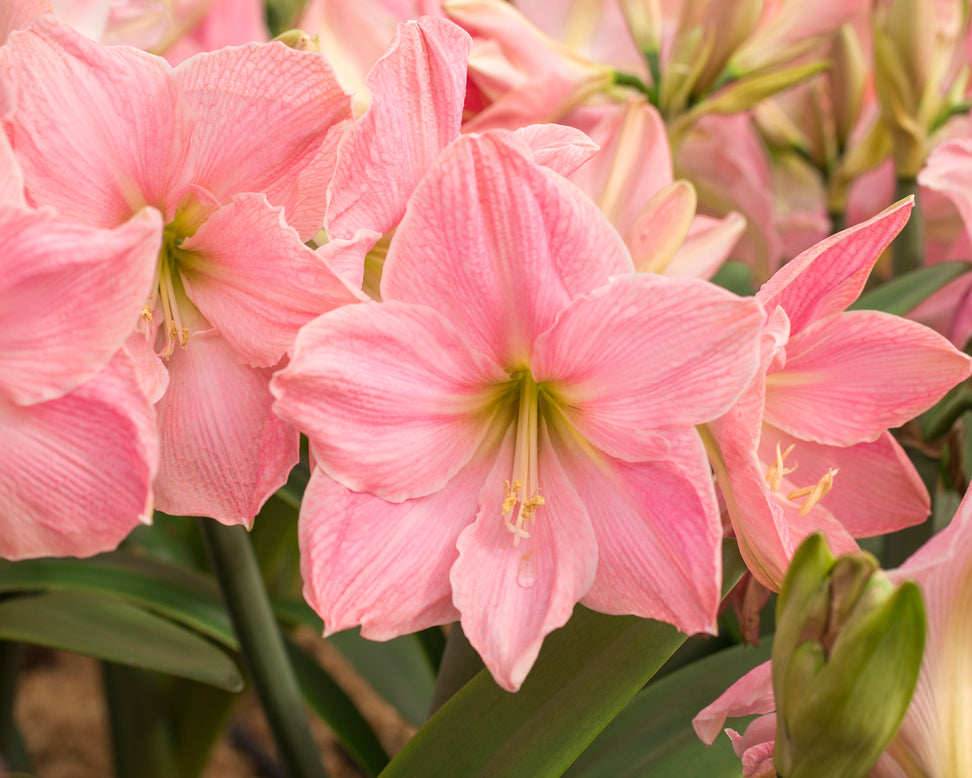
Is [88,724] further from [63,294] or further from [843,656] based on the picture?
[843,656]

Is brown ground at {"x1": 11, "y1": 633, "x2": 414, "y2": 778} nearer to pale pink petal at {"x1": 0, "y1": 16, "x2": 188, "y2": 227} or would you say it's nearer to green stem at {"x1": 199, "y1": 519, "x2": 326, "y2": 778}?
green stem at {"x1": 199, "y1": 519, "x2": 326, "y2": 778}

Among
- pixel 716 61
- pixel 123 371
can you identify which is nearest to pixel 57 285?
pixel 123 371

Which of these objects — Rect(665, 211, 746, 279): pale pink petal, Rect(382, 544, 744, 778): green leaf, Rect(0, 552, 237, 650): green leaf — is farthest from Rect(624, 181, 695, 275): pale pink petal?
Rect(0, 552, 237, 650): green leaf

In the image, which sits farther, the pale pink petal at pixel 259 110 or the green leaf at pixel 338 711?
the green leaf at pixel 338 711

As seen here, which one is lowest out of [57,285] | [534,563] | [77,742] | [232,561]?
[77,742]

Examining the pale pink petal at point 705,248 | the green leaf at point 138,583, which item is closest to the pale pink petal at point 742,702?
the pale pink petal at point 705,248

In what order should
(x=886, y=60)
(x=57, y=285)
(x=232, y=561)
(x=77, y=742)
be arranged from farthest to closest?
(x=77, y=742) < (x=886, y=60) < (x=232, y=561) < (x=57, y=285)

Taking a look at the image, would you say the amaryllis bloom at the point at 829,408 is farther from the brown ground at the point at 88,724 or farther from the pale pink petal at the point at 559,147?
the brown ground at the point at 88,724

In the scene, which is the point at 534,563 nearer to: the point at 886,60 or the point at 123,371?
the point at 123,371
